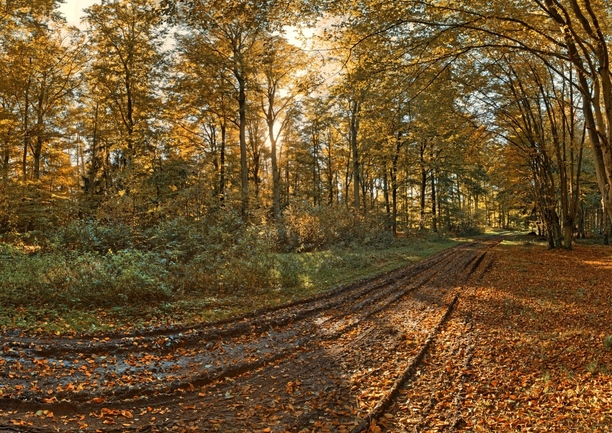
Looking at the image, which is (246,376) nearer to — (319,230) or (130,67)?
(319,230)

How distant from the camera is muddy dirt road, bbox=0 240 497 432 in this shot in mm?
3691

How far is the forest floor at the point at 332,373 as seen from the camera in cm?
373

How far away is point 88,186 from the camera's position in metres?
25.0

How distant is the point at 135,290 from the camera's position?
817 cm

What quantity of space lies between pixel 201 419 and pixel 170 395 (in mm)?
660

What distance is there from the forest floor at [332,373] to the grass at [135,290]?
87cm

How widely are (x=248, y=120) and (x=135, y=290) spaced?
67.8ft

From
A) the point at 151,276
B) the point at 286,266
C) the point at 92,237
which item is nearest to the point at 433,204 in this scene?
the point at 286,266

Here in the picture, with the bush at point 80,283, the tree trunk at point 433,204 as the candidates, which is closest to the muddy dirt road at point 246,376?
the bush at point 80,283

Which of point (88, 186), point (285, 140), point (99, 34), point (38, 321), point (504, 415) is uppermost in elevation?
point (99, 34)

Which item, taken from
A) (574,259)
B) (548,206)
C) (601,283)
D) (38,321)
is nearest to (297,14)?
(38,321)

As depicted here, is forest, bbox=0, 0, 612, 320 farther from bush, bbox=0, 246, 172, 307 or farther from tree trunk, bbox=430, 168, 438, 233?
tree trunk, bbox=430, 168, 438, 233

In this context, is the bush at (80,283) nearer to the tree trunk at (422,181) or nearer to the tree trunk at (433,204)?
the tree trunk at (422,181)

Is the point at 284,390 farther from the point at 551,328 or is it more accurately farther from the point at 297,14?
the point at 297,14
